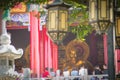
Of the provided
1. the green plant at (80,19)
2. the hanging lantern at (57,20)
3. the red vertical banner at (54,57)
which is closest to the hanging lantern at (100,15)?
the hanging lantern at (57,20)

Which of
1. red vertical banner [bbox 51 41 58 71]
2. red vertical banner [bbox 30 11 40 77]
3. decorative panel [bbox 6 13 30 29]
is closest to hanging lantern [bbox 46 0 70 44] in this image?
red vertical banner [bbox 30 11 40 77]

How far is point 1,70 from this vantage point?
1146 centimetres

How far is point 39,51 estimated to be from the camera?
22.7 m

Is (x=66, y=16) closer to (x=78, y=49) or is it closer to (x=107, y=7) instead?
(x=107, y=7)

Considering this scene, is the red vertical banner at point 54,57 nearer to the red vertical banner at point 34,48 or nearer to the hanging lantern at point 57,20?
the red vertical banner at point 34,48

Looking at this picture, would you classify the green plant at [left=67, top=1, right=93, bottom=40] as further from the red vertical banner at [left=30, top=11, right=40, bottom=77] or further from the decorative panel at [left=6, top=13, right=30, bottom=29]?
the decorative panel at [left=6, top=13, right=30, bottom=29]

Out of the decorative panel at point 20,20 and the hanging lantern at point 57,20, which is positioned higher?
Result: the hanging lantern at point 57,20

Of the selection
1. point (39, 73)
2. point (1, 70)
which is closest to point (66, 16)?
point (1, 70)

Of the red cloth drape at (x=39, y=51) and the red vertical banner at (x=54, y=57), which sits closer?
the red cloth drape at (x=39, y=51)

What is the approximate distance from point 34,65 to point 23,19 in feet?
10.3

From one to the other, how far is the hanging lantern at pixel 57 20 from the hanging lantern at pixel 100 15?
41 centimetres

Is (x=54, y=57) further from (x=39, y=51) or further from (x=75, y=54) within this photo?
(x=75, y=54)

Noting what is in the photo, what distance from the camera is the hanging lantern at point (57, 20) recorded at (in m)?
6.49

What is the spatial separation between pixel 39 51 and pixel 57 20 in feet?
53.4
